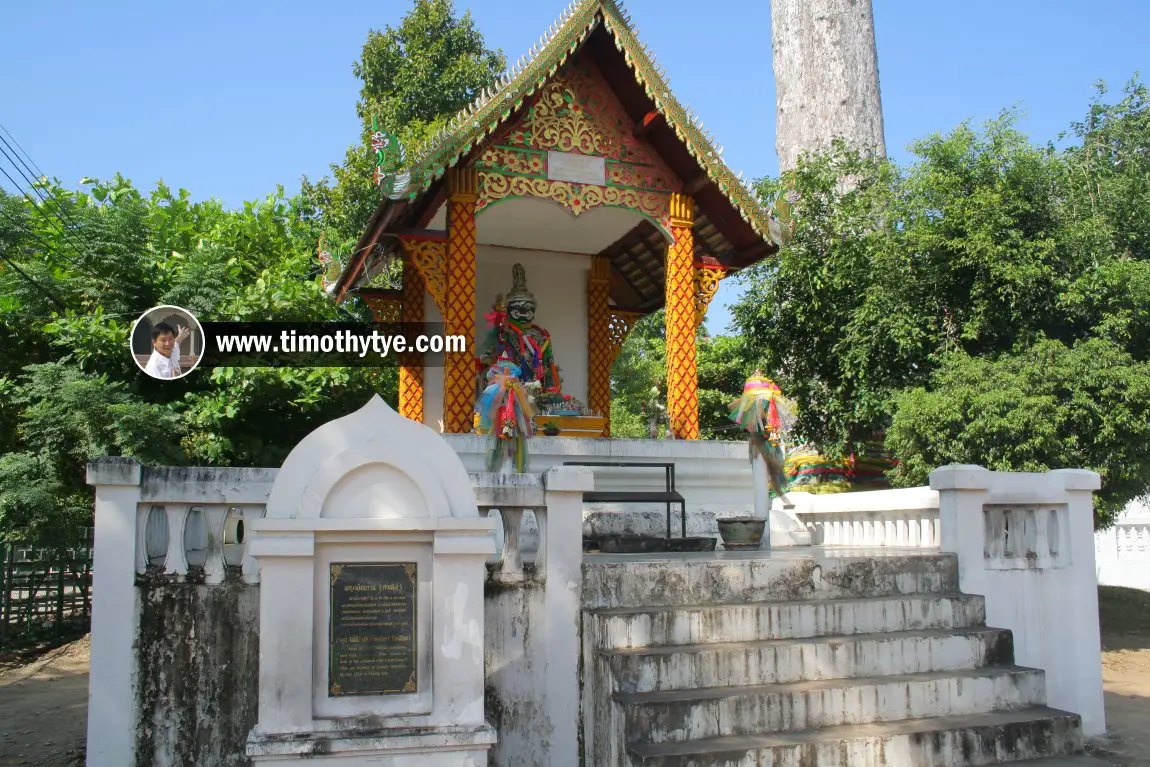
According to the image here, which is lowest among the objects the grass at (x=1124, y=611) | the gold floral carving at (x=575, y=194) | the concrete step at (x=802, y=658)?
the grass at (x=1124, y=611)

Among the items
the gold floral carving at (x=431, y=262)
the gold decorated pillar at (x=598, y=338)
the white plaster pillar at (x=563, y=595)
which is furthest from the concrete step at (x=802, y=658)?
the gold decorated pillar at (x=598, y=338)

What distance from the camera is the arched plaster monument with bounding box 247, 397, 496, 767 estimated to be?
4539mm

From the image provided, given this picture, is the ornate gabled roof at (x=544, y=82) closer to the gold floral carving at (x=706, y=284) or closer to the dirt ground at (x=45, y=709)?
the gold floral carving at (x=706, y=284)

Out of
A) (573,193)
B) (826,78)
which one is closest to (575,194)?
(573,193)

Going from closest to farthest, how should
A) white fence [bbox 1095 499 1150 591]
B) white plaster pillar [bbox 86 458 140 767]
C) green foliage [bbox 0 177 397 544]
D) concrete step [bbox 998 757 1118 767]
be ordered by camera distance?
1. white plaster pillar [bbox 86 458 140 767]
2. concrete step [bbox 998 757 1118 767]
3. green foliage [bbox 0 177 397 544]
4. white fence [bbox 1095 499 1150 591]

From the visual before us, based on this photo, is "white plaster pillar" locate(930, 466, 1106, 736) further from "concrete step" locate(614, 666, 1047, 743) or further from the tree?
the tree

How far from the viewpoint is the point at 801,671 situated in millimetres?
5887

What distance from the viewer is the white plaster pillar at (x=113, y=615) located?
540 centimetres

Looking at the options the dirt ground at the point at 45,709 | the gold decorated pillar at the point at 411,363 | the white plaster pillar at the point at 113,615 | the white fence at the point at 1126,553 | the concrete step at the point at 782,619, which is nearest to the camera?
the white plaster pillar at the point at 113,615

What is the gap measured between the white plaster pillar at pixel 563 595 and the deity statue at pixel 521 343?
662cm

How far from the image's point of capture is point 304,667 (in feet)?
14.9

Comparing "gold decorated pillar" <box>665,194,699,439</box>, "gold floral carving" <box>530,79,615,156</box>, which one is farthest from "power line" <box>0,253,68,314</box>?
"gold decorated pillar" <box>665,194,699,439</box>

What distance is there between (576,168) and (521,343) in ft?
8.78

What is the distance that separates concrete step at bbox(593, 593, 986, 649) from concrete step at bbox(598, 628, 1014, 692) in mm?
71
